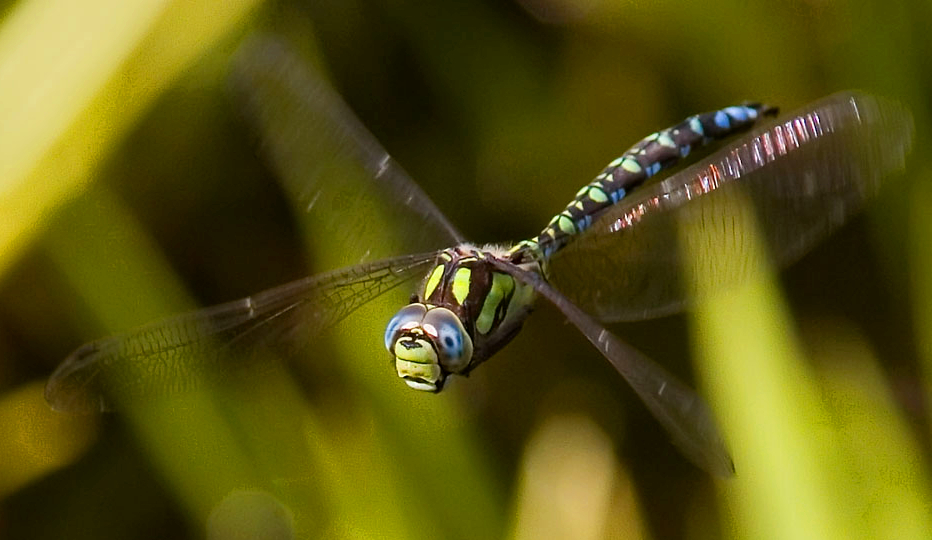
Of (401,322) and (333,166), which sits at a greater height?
(333,166)

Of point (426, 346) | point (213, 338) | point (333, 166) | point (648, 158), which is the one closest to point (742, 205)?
point (648, 158)

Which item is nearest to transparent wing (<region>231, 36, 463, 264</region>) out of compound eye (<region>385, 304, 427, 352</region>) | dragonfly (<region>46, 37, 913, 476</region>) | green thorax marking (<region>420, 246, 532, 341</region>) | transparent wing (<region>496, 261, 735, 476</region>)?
dragonfly (<region>46, 37, 913, 476</region>)

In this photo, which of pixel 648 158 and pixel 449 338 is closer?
pixel 449 338

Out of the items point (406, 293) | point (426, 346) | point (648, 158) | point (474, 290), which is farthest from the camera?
point (648, 158)

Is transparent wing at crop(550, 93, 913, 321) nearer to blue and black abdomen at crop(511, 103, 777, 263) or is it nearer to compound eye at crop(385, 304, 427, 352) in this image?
blue and black abdomen at crop(511, 103, 777, 263)

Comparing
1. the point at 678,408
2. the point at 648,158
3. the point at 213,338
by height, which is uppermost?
the point at 213,338

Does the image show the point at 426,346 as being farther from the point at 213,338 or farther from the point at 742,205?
the point at 742,205

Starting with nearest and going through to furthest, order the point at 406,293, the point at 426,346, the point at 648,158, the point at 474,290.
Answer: the point at 426,346 < the point at 474,290 < the point at 406,293 < the point at 648,158

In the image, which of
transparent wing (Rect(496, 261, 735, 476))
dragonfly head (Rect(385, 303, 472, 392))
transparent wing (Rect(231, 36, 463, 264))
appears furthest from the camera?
transparent wing (Rect(231, 36, 463, 264))
